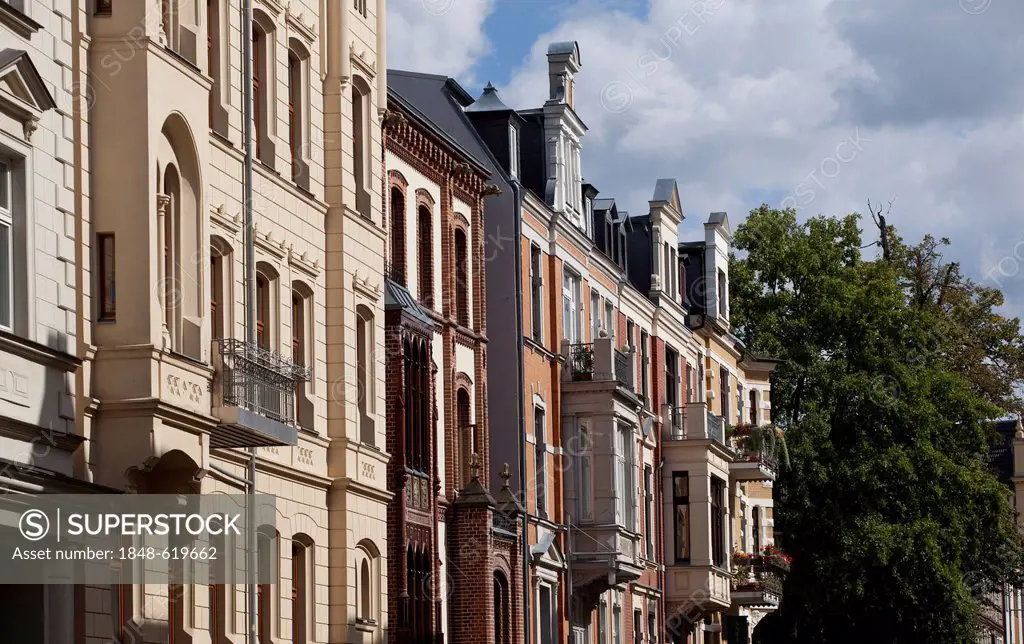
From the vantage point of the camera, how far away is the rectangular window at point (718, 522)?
171 ft

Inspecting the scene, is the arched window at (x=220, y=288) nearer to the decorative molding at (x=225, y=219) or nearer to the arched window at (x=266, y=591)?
the decorative molding at (x=225, y=219)

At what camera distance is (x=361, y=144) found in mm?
28609

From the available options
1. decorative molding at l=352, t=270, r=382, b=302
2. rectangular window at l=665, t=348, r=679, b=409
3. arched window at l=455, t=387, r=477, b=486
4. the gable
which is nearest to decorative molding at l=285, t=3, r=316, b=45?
decorative molding at l=352, t=270, r=382, b=302

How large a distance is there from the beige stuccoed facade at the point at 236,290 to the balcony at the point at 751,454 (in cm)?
2675

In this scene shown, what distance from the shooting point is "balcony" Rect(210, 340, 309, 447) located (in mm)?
21172

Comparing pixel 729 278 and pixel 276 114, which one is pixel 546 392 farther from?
pixel 729 278

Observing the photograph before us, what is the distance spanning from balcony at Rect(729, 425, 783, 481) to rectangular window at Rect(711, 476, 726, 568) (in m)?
1.78

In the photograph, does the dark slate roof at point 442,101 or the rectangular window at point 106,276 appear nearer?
the rectangular window at point 106,276

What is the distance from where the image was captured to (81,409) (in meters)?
18.8

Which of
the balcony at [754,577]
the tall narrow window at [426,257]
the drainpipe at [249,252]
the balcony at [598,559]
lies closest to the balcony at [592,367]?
the balcony at [598,559]

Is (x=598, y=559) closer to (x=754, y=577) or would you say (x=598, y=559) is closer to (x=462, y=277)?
(x=462, y=277)

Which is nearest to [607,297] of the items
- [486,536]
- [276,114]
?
[486,536]

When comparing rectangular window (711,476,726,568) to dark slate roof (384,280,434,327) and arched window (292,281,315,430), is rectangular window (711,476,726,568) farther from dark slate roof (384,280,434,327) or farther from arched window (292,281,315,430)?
arched window (292,281,315,430)

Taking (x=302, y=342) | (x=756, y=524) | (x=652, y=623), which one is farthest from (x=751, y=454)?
(x=302, y=342)
